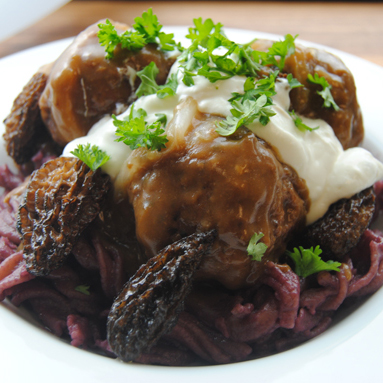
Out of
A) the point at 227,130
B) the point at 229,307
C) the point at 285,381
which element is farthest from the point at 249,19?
the point at 285,381

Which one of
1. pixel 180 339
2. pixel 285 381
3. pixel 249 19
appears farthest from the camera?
pixel 249 19

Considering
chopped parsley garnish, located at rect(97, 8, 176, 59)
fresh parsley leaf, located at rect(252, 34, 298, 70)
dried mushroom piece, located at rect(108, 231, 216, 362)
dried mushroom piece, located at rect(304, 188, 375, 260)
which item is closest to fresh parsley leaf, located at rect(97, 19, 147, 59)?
chopped parsley garnish, located at rect(97, 8, 176, 59)

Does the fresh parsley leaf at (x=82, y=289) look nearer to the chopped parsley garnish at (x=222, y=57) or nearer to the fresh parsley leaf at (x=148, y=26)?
the chopped parsley garnish at (x=222, y=57)

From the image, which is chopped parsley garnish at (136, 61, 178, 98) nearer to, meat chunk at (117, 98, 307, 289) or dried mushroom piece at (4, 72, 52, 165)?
meat chunk at (117, 98, 307, 289)

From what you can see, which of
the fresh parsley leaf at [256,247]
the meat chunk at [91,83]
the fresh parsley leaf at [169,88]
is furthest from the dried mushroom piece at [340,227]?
the meat chunk at [91,83]

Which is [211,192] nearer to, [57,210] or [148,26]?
[57,210]

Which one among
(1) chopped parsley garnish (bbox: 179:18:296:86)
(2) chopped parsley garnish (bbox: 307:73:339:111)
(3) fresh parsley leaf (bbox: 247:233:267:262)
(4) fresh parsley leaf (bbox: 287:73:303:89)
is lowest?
(3) fresh parsley leaf (bbox: 247:233:267:262)

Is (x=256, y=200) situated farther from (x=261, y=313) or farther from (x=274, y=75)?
(x=274, y=75)
